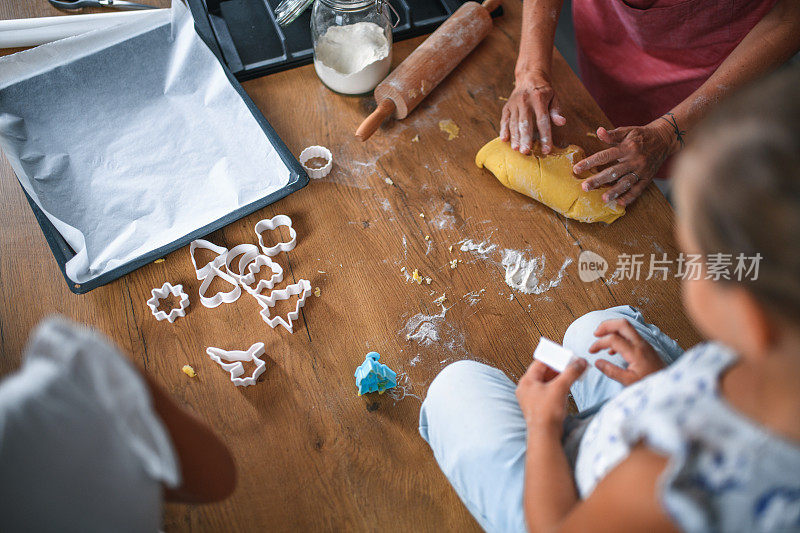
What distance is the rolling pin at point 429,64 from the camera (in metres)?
1.17

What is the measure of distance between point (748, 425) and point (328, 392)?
0.62 m

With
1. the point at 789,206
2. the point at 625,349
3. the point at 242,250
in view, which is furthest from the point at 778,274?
the point at 242,250

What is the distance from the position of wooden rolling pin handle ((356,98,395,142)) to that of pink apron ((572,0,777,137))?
1.88ft

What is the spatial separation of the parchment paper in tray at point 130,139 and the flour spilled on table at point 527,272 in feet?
1.59

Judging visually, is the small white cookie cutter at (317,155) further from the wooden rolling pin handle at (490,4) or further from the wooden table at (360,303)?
the wooden rolling pin handle at (490,4)

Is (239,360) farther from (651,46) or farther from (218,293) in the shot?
(651,46)

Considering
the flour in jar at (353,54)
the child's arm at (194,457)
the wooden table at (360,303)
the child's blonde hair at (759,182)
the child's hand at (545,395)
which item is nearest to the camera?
the child's blonde hair at (759,182)

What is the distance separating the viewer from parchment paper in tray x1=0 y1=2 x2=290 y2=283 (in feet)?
3.46

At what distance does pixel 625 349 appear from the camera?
0.81 m

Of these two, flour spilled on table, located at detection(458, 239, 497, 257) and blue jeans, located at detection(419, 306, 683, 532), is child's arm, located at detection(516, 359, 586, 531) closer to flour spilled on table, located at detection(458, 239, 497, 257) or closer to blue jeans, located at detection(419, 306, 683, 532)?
blue jeans, located at detection(419, 306, 683, 532)

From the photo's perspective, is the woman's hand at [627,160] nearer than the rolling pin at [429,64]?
Yes

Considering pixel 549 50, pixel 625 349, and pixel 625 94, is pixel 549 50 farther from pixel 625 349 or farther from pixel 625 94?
pixel 625 349

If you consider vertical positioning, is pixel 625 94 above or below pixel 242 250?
below

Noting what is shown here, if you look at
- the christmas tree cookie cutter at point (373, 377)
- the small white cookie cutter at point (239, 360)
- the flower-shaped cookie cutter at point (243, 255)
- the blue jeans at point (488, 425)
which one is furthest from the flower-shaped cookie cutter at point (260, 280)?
the blue jeans at point (488, 425)
